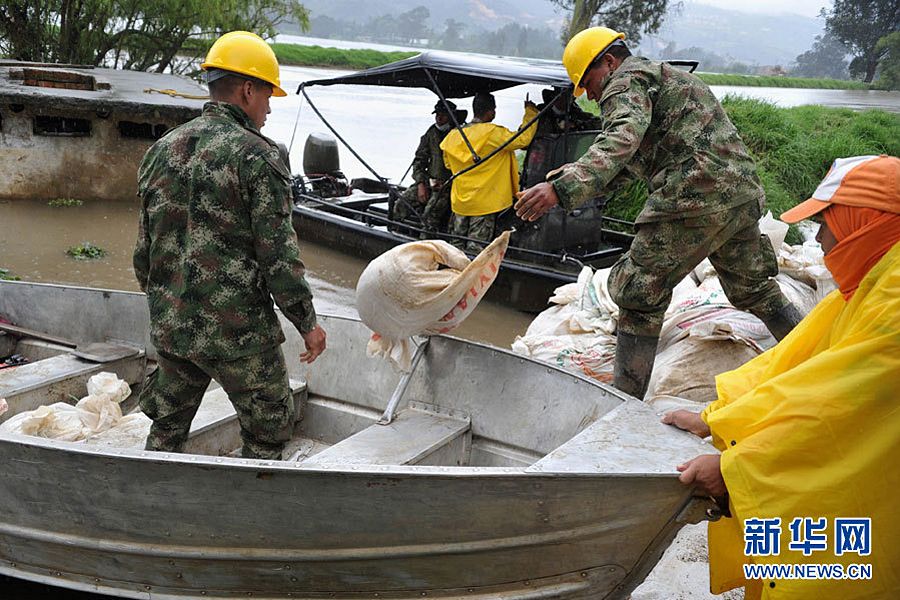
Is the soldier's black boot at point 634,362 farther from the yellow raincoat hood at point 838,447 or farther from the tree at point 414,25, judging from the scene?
the tree at point 414,25

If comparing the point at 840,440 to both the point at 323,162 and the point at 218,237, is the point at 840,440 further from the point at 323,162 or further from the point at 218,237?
the point at 323,162

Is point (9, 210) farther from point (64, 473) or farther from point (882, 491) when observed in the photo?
point (882, 491)

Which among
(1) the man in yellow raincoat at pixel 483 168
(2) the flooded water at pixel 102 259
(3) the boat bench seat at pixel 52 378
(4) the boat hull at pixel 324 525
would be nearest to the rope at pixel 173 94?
(2) the flooded water at pixel 102 259

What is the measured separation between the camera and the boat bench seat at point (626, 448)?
8.25 ft

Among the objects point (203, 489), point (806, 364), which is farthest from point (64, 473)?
point (806, 364)

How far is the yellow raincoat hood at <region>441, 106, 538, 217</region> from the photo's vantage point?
23.3ft

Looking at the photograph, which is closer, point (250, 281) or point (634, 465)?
point (634, 465)

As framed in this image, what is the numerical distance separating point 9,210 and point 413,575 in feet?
30.0

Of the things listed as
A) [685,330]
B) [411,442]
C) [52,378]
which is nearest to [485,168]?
[685,330]

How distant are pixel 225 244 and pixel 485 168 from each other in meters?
4.42

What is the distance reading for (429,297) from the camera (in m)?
3.55

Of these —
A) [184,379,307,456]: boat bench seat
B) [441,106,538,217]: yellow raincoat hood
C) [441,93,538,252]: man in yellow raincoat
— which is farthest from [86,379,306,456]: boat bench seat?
[441,106,538,217]: yellow raincoat hood

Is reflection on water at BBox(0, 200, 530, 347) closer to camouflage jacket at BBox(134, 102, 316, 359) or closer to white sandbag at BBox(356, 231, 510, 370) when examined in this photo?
white sandbag at BBox(356, 231, 510, 370)

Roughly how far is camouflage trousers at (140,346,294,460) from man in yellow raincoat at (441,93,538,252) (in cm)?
404
